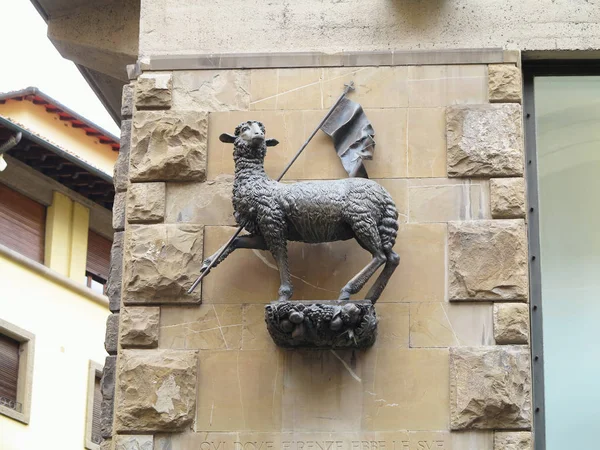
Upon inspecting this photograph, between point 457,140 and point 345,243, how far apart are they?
1.24 meters

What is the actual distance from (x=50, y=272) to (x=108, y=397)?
2144 centimetres

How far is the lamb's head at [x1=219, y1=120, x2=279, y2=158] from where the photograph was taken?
44.7 ft

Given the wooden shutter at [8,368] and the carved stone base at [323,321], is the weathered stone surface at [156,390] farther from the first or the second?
the wooden shutter at [8,368]

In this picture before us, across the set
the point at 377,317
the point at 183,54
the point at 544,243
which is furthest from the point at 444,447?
the point at 183,54

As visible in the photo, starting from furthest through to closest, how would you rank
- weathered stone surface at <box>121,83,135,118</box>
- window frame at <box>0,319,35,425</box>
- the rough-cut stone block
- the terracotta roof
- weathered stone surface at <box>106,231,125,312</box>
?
the terracotta roof → window frame at <box>0,319,35,425</box> → weathered stone surface at <box>121,83,135,118</box> → weathered stone surface at <box>106,231,125,312</box> → the rough-cut stone block

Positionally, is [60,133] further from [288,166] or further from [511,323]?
[511,323]

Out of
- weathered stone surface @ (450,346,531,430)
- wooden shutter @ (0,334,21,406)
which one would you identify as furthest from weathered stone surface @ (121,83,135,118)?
wooden shutter @ (0,334,21,406)

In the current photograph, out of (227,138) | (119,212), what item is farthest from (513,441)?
(119,212)

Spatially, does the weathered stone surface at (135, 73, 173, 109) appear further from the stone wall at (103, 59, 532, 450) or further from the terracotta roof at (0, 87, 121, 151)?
the terracotta roof at (0, 87, 121, 151)

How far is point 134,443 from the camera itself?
1335cm

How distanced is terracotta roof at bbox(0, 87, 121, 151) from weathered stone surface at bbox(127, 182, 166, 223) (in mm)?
22999

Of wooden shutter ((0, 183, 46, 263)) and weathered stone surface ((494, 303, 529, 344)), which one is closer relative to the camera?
weathered stone surface ((494, 303, 529, 344))

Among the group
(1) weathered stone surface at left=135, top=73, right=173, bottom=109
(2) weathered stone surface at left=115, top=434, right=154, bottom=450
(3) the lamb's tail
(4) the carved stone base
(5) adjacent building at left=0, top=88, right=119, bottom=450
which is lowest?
(2) weathered stone surface at left=115, top=434, right=154, bottom=450

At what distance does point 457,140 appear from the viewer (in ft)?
46.1
